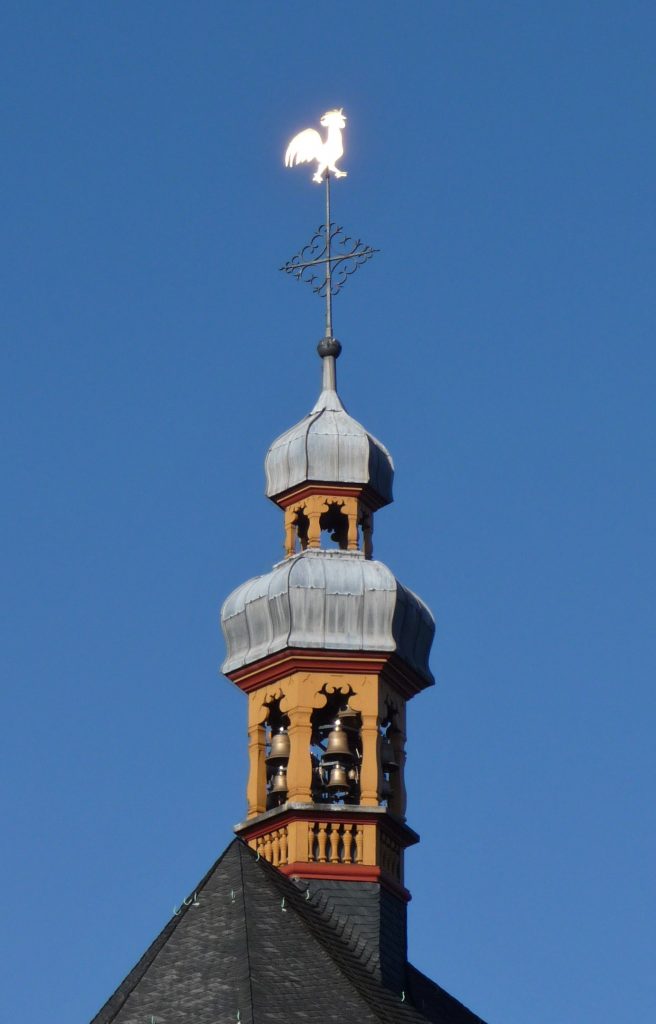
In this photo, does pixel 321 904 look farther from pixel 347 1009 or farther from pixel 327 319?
pixel 327 319

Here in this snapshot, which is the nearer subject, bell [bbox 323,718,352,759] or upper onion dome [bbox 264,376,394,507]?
bell [bbox 323,718,352,759]

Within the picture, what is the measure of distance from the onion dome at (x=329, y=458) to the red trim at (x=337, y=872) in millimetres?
7466

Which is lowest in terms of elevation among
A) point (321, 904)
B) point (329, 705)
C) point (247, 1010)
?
point (247, 1010)

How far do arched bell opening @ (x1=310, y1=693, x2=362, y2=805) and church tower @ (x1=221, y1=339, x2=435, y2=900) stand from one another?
0.05ft

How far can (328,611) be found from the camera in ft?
223

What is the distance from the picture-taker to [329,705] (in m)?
68.4

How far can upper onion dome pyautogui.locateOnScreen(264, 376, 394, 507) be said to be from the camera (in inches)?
2758

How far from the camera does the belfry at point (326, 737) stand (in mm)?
62531

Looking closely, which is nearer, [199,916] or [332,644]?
[199,916]

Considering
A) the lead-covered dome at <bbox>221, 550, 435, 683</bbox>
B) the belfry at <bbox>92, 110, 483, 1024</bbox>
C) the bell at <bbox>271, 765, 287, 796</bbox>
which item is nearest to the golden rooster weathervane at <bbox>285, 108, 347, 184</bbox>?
the belfry at <bbox>92, 110, 483, 1024</bbox>

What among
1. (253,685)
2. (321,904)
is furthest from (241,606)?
(321,904)

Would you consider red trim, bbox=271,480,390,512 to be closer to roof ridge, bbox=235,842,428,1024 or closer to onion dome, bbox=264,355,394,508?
onion dome, bbox=264,355,394,508

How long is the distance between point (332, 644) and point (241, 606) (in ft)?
6.53

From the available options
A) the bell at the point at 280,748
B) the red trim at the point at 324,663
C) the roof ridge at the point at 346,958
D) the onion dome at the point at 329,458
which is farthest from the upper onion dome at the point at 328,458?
the roof ridge at the point at 346,958
